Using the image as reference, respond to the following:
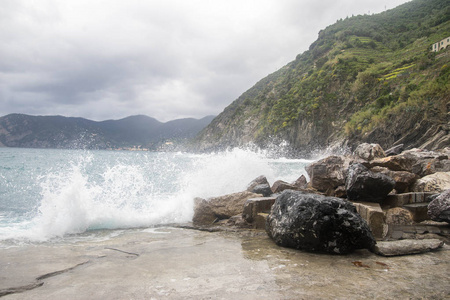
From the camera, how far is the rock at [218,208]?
8273 mm

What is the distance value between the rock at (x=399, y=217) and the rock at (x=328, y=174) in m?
2.57

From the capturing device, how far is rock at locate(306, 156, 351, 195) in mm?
9117

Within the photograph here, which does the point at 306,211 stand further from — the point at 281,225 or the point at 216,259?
the point at 216,259

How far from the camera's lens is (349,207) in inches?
200

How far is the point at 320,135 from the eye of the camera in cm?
5644

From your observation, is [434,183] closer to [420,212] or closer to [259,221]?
[420,212]

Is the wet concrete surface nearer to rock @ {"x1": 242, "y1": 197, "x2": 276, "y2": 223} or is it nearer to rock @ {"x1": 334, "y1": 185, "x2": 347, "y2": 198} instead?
rock @ {"x1": 242, "y1": 197, "x2": 276, "y2": 223}

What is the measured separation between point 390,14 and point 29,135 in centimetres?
16156

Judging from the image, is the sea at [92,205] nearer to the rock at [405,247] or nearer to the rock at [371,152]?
the rock at [371,152]

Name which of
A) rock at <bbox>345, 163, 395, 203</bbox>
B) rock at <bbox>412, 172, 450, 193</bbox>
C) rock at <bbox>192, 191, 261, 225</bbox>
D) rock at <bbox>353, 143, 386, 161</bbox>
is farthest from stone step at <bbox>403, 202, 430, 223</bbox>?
rock at <bbox>353, 143, 386, 161</bbox>

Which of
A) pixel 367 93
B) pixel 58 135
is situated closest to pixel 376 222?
pixel 367 93

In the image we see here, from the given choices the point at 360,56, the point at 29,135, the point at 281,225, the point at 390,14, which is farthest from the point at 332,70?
the point at 29,135

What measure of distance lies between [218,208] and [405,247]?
4990mm

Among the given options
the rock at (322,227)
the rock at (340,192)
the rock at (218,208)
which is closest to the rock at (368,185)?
the rock at (340,192)
